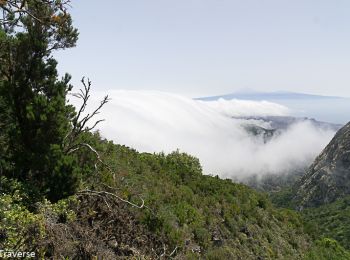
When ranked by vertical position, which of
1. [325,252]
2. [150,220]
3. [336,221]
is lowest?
[336,221]

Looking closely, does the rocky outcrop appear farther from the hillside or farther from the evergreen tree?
the evergreen tree

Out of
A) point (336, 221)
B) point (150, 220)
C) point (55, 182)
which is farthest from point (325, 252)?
point (336, 221)

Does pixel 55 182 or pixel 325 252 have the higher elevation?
pixel 55 182

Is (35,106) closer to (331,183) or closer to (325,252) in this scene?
(325,252)

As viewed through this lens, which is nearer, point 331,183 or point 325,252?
point 325,252

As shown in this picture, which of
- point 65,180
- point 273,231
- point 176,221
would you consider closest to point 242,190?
point 273,231

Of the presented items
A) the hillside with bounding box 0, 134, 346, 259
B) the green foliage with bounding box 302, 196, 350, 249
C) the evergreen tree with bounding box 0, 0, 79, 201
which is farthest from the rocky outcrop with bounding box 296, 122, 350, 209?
the evergreen tree with bounding box 0, 0, 79, 201

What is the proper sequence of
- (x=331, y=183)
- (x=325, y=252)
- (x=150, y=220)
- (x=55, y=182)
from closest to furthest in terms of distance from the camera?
(x=55, y=182) < (x=150, y=220) < (x=325, y=252) < (x=331, y=183)

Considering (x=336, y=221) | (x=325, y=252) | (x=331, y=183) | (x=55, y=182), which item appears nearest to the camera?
(x=55, y=182)

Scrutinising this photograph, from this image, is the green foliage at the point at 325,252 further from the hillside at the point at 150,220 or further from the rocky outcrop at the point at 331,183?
the rocky outcrop at the point at 331,183

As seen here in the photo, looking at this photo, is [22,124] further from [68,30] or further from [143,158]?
[143,158]

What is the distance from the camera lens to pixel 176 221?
1588cm

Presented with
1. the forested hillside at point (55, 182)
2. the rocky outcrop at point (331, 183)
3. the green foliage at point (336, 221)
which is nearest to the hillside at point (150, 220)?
the forested hillside at point (55, 182)

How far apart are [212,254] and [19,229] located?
333 inches
